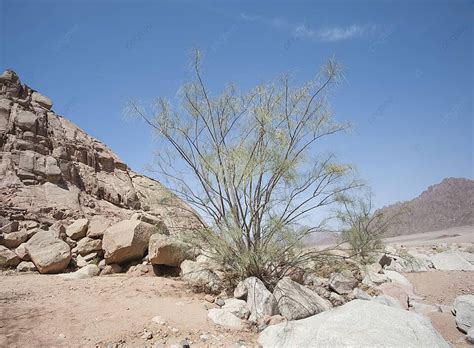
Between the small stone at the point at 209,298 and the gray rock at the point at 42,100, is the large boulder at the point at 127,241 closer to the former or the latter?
the small stone at the point at 209,298

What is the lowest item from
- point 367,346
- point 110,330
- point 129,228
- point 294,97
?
point 367,346

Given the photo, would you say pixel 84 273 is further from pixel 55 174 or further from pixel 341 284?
pixel 341 284

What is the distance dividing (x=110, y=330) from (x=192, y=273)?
272 cm

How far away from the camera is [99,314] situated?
5.06 meters

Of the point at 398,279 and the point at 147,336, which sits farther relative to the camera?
the point at 398,279

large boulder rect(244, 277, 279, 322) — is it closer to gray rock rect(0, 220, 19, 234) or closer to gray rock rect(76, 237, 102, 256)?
gray rock rect(76, 237, 102, 256)

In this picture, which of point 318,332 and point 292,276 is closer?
point 318,332

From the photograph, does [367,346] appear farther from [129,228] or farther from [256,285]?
A: [129,228]

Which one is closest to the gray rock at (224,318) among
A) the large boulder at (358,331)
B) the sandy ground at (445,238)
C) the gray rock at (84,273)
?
the large boulder at (358,331)

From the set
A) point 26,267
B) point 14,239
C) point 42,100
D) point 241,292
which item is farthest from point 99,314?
point 42,100

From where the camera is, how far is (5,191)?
33.2 feet

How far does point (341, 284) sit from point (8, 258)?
8.10m

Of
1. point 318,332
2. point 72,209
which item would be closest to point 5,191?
point 72,209

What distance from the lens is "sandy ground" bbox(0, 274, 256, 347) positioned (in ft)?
14.2
